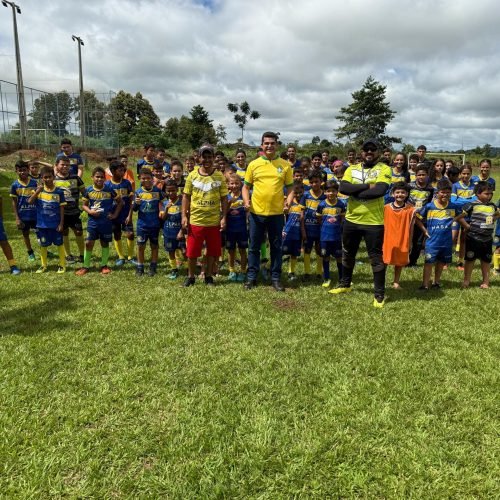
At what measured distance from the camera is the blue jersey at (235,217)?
6918 millimetres

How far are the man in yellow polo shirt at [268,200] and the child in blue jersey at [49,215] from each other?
11.6ft

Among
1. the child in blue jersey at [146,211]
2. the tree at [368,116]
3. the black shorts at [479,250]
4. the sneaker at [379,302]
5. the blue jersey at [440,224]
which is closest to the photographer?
the sneaker at [379,302]

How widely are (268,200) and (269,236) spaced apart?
0.62 metres

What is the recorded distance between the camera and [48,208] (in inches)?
283

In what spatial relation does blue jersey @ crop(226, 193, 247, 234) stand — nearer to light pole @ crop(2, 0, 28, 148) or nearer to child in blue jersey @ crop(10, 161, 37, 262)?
child in blue jersey @ crop(10, 161, 37, 262)

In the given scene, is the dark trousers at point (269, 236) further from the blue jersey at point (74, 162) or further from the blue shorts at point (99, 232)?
the blue jersey at point (74, 162)

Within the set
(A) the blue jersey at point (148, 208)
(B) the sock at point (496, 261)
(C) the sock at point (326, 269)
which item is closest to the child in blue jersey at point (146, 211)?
(A) the blue jersey at point (148, 208)

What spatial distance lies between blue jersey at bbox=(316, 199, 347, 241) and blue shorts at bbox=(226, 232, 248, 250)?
4.46 ft

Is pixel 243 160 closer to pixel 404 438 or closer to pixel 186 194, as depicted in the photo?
pixel 186 194

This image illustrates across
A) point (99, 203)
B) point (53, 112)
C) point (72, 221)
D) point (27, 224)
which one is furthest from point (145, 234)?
point (53, 112)

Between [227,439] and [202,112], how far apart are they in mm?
63099

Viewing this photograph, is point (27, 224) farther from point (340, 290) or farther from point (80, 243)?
Result: point (340, 290)

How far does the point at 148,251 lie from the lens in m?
8.97

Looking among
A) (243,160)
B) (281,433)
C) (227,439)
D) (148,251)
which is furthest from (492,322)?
(148,251)
